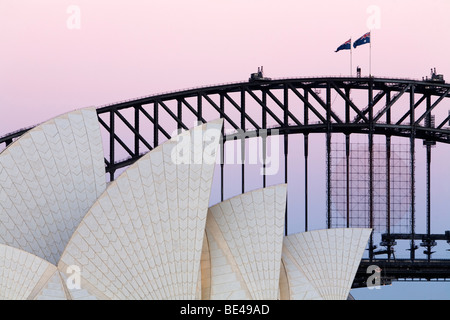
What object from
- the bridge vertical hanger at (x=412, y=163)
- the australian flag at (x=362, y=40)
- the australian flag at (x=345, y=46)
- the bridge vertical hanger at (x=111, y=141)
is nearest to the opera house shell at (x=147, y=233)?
the bridge vertical hanger at (x=111, y=141)

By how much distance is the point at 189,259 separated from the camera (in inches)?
2256

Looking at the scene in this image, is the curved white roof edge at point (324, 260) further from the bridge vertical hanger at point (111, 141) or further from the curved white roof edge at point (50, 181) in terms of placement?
the bridge vertical hanger at point (111, 141)

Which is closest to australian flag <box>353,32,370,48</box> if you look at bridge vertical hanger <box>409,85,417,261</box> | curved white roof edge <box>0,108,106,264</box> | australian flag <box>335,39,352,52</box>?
australian flag <box>335,39,352,52</box>

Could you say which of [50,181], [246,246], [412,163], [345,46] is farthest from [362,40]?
[50,181]

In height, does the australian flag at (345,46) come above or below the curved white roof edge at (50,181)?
above

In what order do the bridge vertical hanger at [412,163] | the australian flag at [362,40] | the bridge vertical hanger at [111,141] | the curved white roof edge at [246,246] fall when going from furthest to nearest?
the australian flag at [362,40] → the bridge vertical hanger at [412,163] → the bridge vertical hanger at [111,141] → the curved white roof edge at [246,246]

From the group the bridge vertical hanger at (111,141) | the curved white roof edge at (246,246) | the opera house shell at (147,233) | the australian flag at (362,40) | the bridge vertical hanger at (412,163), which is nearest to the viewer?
the opera house shell at (147,233)

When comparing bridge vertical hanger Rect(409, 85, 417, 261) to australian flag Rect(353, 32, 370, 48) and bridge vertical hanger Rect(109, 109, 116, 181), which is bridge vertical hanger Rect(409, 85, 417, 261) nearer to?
australian flag Rect(353, 32, 370, 48)

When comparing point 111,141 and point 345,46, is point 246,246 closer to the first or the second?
point 111,141

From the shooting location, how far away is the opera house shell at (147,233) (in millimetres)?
55656

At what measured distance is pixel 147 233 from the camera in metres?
57.4

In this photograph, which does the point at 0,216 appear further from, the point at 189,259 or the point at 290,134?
the point at 290,134
